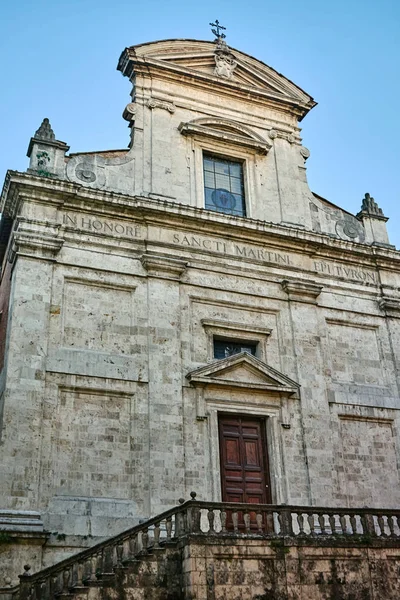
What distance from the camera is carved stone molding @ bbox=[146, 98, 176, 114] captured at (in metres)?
18.8

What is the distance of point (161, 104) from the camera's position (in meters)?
18.9

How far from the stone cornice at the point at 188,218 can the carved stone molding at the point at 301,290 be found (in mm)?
994

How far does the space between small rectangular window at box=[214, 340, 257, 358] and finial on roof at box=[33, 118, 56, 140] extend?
20.6 ft

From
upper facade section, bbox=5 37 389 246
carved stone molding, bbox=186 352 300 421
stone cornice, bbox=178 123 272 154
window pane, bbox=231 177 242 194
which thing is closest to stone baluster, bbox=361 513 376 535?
carved stone molding, bbox=186 352 300 421

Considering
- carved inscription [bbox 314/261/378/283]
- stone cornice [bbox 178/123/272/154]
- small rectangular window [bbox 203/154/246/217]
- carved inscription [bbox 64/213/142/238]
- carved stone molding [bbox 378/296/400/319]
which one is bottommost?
carved stone molding [bbox 378/296/400/319]

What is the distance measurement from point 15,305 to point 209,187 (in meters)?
6.45

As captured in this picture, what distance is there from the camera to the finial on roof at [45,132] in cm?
1723

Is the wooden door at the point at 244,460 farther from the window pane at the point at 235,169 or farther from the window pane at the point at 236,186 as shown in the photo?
the window pane at the point at 235,169

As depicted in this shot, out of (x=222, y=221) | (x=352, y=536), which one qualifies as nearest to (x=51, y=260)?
(x=222, y=221)

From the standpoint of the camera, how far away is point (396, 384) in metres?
18.5

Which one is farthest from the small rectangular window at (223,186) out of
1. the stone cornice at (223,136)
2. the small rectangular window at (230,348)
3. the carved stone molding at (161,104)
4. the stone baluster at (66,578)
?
the stone baluster at (66,578)

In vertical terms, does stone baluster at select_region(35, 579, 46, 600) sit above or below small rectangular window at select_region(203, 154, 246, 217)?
below

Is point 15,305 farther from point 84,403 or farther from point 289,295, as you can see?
point 289,295

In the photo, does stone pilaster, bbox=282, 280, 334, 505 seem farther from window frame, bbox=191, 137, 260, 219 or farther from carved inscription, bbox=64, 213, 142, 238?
carved inscription, bbox=64, 213, 142, 238
